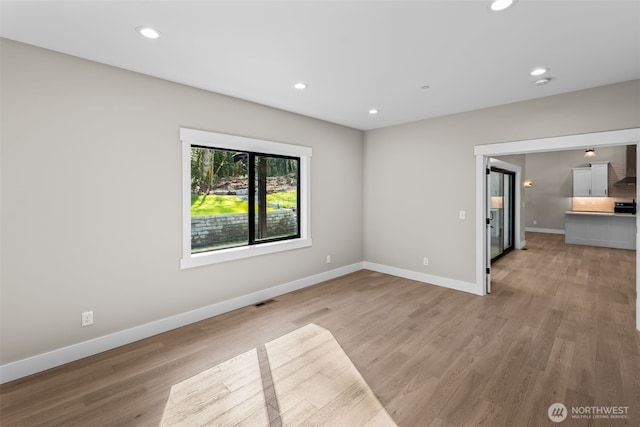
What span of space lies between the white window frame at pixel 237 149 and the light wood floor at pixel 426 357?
0.72 meters

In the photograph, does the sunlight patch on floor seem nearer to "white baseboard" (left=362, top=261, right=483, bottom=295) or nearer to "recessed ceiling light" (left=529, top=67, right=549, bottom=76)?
"white baseboard" (left=362, top=261, right=483, bottom=295)

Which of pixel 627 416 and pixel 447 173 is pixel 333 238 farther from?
pixel 627 416

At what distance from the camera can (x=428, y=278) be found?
193 inches


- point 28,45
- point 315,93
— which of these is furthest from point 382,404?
point 28,45

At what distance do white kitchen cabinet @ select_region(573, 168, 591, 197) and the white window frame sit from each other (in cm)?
932

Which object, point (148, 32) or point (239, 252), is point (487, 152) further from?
point (148, 32)

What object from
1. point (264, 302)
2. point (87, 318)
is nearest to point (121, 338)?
point (87, 318)

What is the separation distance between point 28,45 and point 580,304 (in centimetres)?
646

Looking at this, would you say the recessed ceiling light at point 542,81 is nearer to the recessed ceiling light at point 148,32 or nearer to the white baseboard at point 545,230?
the recessed ceiling light at point 148,32

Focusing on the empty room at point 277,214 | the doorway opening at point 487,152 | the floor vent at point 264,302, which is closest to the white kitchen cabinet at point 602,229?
the empty room at point 277,214

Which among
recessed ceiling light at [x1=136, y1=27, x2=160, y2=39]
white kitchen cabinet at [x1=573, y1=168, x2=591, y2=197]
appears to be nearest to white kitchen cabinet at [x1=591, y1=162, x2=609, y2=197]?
white kitchen cabinet at [x1=573, y1=168, x2=591, y2=197]

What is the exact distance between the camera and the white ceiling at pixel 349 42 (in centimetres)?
199

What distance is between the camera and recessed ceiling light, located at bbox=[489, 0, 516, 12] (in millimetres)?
1890

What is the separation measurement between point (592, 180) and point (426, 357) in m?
9.82
